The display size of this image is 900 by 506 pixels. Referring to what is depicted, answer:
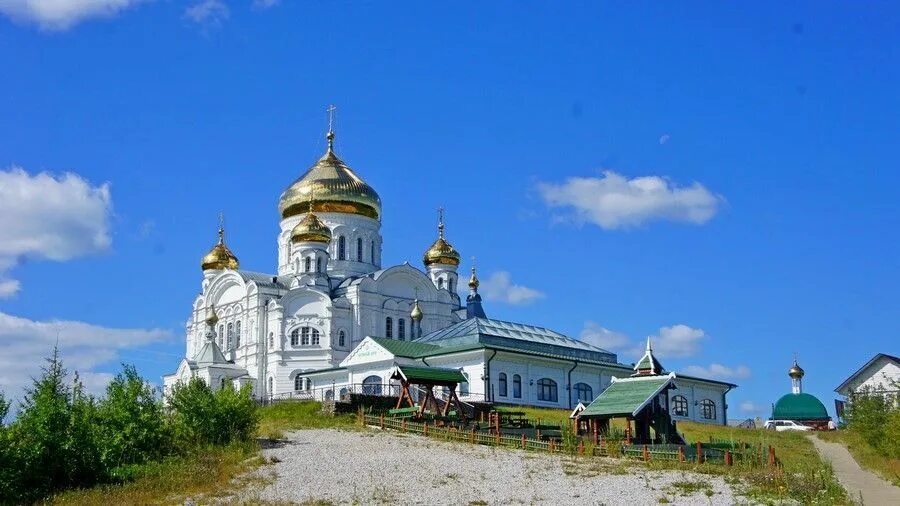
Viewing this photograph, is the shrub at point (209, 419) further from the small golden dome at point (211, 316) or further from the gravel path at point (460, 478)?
the small golden dome at point (211, 316)

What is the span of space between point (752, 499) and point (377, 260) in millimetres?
42703

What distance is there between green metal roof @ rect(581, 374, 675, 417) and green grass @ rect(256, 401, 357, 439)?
830 centimetres

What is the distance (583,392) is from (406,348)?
350 inches

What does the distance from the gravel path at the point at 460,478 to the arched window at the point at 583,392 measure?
71.1ft

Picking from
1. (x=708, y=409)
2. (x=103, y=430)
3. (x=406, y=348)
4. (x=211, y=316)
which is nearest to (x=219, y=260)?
(x=211, y=316)

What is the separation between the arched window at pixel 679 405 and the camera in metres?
53.4

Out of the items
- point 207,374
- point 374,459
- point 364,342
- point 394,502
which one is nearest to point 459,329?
Answer: point 364,342

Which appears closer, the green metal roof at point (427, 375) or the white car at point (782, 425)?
the green metal roof at point (427, 375)

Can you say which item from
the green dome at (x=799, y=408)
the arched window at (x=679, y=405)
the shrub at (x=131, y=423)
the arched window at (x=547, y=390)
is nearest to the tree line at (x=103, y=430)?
the shrub at (x=131, y=423)

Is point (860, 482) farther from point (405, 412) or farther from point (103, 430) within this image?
point (103, 430)

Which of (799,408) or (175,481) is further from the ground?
(799,408)

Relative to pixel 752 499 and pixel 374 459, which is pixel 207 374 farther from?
pixel 752 499

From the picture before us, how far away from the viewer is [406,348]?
49.2 meters

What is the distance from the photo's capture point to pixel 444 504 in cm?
2227
